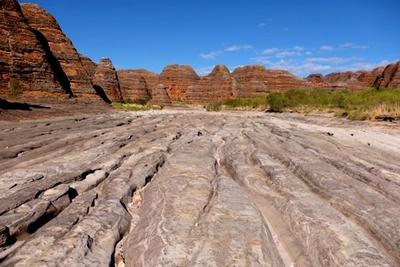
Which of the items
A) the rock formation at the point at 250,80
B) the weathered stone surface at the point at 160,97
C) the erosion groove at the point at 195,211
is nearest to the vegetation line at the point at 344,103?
the weathered stone surface at the point at 160,97

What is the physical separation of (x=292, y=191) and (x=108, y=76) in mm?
71152

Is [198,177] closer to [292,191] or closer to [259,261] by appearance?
[292,191]

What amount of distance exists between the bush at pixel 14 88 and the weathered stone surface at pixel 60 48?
1093 cm

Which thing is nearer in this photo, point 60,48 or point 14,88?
point 14,88

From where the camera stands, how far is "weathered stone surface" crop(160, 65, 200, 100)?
5133 inches

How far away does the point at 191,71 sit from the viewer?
13550 cm

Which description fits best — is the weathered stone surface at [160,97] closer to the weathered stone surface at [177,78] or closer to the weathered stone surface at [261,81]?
the weathered stone surface at [261,81]

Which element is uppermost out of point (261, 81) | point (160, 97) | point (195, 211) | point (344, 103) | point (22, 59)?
point (22, 59)

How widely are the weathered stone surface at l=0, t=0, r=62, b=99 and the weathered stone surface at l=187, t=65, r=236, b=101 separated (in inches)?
2819

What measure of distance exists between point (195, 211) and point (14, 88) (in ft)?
114

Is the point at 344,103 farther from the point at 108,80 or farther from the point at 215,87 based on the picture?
the point at 215,87

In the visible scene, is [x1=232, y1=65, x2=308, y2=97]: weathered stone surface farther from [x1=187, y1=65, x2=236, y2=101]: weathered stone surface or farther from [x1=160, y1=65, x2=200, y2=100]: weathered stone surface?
[x1=160, y1=65, x2=200, y2=100]: weathered stone surface

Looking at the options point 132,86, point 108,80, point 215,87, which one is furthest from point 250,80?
point 108,80

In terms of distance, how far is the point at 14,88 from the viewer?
34000 mm
